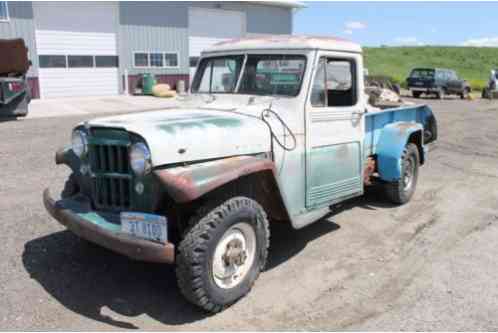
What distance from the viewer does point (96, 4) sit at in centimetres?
2109

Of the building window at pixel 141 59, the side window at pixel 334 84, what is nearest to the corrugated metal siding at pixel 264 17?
the building window at pixel 141 59

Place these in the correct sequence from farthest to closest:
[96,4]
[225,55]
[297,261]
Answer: [96,4] < [225,55] < [297,261]

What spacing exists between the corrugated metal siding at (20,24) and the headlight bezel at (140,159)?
730 inches

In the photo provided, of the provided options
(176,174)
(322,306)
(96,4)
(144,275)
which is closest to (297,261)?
(322,306)

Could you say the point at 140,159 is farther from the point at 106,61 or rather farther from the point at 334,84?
the point at 106,61

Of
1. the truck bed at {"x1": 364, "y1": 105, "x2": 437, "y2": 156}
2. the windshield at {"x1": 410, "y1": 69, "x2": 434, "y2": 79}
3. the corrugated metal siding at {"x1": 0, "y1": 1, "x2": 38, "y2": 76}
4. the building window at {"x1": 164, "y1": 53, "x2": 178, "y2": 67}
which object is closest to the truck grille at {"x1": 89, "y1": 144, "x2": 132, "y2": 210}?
the truck bed at {"x1": 364, "y1": 105, "x2": 437, "y2": 156}

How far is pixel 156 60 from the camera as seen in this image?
2345 cm

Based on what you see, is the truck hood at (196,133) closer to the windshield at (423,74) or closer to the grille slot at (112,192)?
the grille slot at (112,192)

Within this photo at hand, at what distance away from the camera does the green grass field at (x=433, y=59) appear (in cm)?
5278

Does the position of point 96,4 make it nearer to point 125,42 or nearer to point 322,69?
point 125,42

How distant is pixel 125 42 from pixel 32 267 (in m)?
19.5

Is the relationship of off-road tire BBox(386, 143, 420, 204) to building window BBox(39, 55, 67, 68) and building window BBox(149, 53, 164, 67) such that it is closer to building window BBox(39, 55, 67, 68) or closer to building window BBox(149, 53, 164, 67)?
building window BBox(39, 55, 67, 68)

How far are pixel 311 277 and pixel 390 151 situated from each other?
2399mm

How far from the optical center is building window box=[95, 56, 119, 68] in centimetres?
2164
